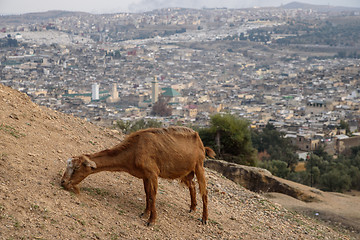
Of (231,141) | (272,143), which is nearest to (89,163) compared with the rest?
(231,141)

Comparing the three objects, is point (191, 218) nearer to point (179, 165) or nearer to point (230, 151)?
point (179, 165)

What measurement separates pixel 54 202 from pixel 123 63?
95.3 meters

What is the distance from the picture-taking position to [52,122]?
6.88 metres

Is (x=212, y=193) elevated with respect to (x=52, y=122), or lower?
lower

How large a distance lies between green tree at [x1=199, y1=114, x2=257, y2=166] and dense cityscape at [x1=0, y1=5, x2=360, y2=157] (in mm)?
18928

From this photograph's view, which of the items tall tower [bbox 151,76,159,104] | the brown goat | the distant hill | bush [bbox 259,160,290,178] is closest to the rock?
the brown goat

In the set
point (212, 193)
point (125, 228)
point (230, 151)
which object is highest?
point (125, 228)

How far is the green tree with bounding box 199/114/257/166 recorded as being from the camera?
14.3 m

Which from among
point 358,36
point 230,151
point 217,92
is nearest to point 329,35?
point 358,36

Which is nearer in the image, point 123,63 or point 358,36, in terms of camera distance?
point 123,63

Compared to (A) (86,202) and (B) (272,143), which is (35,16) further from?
(A) (86,202)

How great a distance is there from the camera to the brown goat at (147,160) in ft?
16.0

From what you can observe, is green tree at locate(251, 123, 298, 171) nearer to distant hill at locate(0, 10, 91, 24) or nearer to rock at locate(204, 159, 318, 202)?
rock at locate(204, 159, 318, 202)

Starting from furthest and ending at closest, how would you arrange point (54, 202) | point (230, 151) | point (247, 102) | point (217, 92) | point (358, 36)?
point (358, 36) → point (217, 92) → point (247, 102) → point (230, 151) → point (54, 202)
